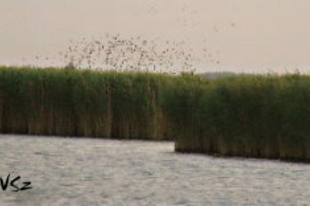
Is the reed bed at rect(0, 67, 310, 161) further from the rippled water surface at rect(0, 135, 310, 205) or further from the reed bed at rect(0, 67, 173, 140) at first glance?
the rippled water surface at rect(0, 135, 310, 205)

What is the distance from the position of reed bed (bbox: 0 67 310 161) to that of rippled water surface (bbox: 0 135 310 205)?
29.8 inches

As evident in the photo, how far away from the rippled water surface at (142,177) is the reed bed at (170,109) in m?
0.76

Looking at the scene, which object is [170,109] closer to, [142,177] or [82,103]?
[82,103]

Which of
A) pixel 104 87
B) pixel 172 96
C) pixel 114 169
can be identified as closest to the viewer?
pixel 114 169

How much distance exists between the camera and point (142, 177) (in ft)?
35.5

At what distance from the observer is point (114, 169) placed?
1186 cm

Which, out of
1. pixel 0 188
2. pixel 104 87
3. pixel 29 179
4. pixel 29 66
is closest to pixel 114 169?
pixel 29 179

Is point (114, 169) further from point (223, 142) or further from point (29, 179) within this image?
point (223, 142)

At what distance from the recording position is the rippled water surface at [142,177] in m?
8.84

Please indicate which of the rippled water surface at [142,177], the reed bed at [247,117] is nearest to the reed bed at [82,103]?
the rippled water surface at [142,177]

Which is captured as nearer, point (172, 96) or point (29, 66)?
point (172, 96)

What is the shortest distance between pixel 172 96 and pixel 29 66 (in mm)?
6659

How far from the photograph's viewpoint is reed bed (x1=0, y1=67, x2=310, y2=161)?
14336 mm

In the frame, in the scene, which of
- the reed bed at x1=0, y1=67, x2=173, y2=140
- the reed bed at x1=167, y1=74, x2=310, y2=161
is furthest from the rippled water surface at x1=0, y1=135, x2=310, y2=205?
the reed bed at x1=0, y1=67, x2=173, y2=140
